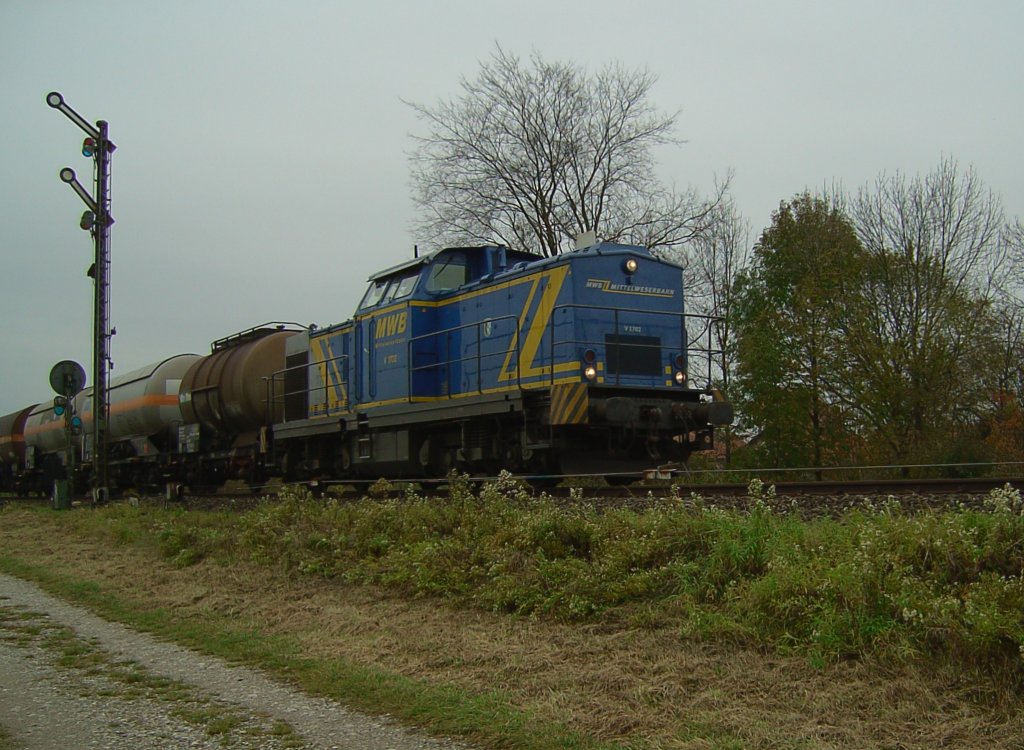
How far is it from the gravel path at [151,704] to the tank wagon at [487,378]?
605cm

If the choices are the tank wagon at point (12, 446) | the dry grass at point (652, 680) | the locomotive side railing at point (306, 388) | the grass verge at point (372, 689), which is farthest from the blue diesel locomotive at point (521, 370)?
the tank wagon at point (12, 446)

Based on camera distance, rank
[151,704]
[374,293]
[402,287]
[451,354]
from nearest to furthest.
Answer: [151,704] → [451,354] → [402,287] → [374,293]

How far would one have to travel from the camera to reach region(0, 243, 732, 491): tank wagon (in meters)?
12.3

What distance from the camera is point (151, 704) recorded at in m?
5.32

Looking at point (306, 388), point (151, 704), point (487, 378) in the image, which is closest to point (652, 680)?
point (151, 704)

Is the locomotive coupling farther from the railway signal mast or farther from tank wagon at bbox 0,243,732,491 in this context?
the railway signal mast

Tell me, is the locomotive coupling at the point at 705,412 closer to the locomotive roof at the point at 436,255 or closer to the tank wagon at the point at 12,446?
the locomotive roof at the point at 436,255

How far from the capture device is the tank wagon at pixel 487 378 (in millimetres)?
12258

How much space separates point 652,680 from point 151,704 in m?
2.85

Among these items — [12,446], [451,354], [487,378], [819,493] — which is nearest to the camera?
[819,493]

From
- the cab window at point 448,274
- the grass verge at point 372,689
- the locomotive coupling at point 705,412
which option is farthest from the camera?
the cab window at point 448,274

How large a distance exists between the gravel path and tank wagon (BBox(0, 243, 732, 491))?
605 centimetres

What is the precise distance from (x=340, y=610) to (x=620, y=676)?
10.4 ft

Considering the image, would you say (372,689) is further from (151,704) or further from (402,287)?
(402,287)
